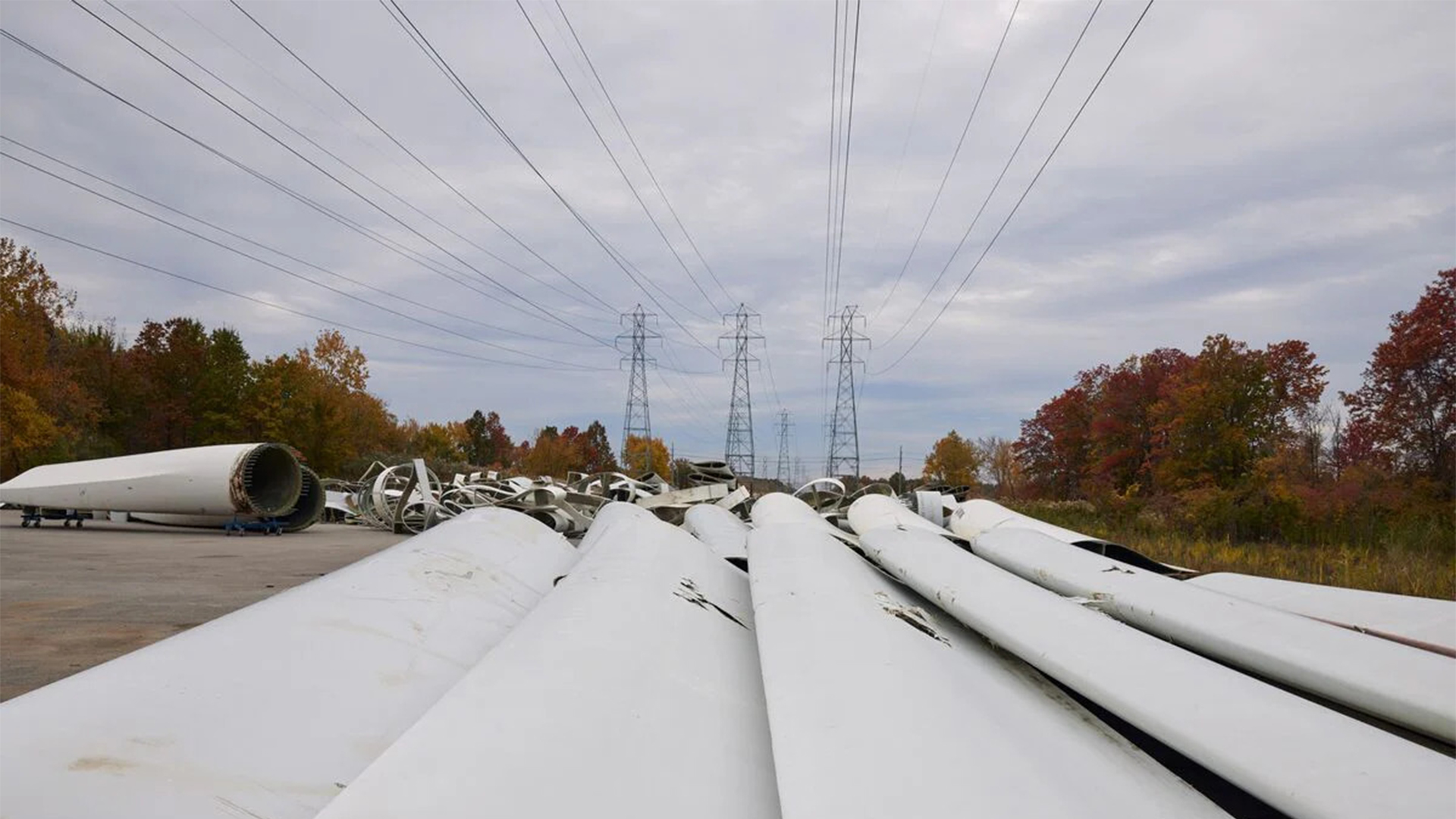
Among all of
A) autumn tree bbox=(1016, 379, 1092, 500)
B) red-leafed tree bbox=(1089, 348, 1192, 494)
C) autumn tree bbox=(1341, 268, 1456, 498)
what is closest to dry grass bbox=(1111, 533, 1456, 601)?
autumn tree bbox=(1341, 268, 1456, 498)

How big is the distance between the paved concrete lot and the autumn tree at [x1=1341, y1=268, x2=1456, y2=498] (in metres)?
12.4

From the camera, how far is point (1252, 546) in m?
8.59

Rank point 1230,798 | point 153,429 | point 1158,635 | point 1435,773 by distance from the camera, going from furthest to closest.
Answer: point 153,429 < point 1158,635 < point 1230,798 < point 1435,773

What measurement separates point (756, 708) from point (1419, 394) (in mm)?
12410

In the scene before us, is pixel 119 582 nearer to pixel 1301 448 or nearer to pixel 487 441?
pixel 1301 448

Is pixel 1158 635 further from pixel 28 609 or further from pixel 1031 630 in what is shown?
pixel 28 609

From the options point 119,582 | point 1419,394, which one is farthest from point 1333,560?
point 119,582

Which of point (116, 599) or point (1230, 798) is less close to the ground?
point (1230, 798)

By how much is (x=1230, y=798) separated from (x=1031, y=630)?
0.43 m

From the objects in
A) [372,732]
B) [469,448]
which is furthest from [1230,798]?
[469,448]

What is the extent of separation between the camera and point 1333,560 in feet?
22.4

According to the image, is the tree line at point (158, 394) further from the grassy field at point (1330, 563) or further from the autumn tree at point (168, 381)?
the grassy field at point (1330, 563)

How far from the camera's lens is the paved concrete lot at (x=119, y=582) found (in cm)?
327

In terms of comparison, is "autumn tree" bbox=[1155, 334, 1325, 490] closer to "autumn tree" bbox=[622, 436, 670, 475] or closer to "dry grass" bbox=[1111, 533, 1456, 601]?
"dry grass" bbox=[1111, 533, 1456, 601]
